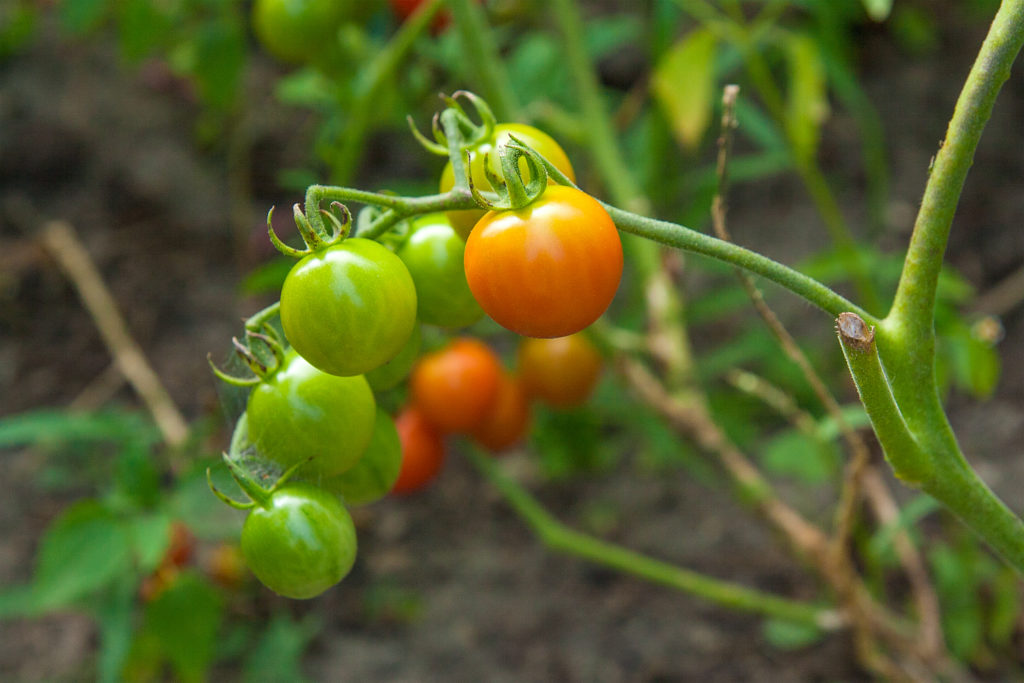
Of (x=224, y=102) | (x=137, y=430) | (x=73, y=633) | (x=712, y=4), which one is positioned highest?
(x=712, y=4)

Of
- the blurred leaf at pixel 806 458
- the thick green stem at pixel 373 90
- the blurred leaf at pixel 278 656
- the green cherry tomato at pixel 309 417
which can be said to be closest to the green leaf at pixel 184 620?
the blurred leaf at pixel 278 656

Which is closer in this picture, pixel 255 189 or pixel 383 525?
pixel 383 525

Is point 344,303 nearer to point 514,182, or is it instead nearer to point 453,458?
point 514,182

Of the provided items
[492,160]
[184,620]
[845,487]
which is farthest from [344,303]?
[184,620]

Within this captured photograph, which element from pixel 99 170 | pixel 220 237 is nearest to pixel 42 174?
pixel 99 170

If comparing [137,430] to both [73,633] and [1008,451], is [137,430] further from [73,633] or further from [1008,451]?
[1008,451]

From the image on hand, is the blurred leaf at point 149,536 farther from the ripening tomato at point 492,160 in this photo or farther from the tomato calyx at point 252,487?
the ripening tomato at point 492,160
